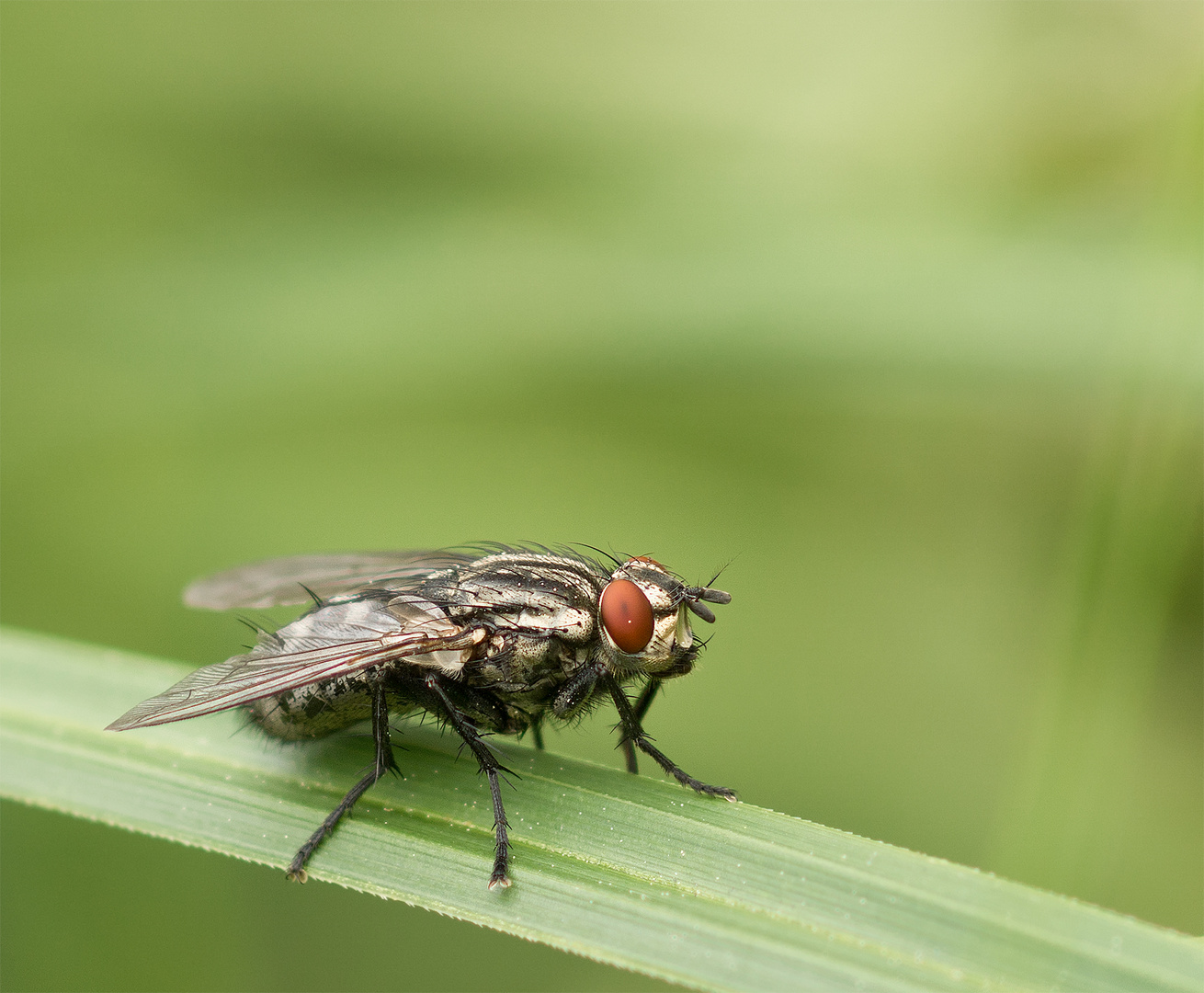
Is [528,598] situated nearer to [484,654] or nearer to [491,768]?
[484,654]

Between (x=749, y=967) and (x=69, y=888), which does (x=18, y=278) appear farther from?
(x=749, y=967)

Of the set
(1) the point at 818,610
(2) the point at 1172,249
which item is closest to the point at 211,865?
(1) the point at 818,610

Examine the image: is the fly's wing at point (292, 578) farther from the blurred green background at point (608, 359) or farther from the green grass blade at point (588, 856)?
the blurred green background at point (608, 359)

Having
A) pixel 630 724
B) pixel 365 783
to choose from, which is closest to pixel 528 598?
pixel 630 724

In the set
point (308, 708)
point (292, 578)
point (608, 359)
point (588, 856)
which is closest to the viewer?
point (588, 856)

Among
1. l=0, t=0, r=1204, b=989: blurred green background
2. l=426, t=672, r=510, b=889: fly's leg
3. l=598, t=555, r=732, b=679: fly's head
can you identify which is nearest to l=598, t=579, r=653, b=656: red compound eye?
l=598, t=555, r=732, b=679: fly's head

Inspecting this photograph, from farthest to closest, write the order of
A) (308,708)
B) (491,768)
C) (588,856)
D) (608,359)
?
(608,359) < (308,708) < (491,768) < (588,856)
